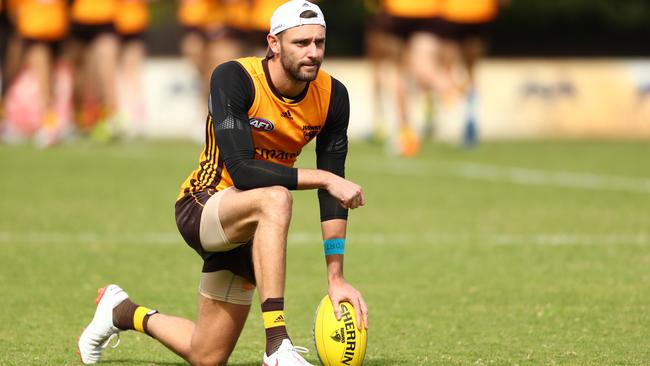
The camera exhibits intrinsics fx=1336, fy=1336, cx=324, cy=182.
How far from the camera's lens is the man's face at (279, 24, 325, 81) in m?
6.09

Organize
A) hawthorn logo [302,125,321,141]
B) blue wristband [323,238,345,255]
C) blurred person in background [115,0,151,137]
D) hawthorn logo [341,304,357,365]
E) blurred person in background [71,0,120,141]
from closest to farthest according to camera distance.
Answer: hawthorn logo [341,304,357,365], blue wristband [323,238,345,255], hawthorn logo [302,125,321,141], blurred person in background [71,0,120,141], blurred person in background [115,0,151,137]

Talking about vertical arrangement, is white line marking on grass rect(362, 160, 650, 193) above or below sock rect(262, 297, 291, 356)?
below

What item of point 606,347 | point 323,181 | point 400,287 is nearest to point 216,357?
point 323,181

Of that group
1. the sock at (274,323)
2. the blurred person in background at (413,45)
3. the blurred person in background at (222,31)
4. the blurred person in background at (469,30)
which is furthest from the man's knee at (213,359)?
the blurred person in background at (222,31)

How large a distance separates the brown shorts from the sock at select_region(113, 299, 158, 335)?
0.47 metres

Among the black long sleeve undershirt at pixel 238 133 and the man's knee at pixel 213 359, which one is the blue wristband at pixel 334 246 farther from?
the man's knee at pixel 213 359

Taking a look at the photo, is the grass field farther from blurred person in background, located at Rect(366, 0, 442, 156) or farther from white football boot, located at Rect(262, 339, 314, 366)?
blurred person in background, located at Rect(366, 0, 442, 156)

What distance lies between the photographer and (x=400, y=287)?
868 cm

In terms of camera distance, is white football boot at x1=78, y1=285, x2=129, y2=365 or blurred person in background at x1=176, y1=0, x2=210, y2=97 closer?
white football boot at x1=78, y1=285, x2=129, y2=365

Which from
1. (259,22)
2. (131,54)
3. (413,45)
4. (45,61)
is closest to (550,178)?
(413,45)

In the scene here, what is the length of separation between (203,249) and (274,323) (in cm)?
73

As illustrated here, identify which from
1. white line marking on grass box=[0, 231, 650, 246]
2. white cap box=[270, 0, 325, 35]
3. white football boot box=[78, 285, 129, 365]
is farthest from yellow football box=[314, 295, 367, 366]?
white line marking on grass box=[0, 231, 650, 246]

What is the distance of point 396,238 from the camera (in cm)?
1090

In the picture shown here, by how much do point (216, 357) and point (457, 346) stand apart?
1.25 metres
